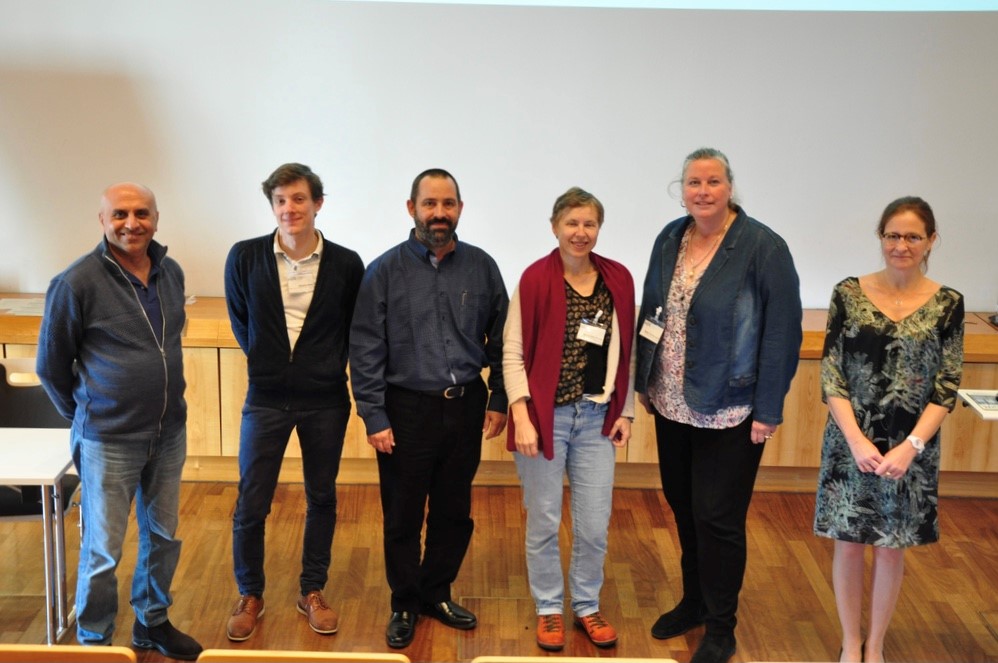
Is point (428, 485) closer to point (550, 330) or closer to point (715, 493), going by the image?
point (550, 330)

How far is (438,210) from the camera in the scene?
2992 millimetres

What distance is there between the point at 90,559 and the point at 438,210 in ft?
4.87

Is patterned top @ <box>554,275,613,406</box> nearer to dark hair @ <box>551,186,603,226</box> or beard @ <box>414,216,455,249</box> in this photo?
dark hair @ <box>551,186,603,226</box>

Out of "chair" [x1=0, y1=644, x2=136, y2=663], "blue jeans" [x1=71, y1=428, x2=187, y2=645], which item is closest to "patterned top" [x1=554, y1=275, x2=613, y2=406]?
"blue jeans" [x1=71, y1=428, x2=187, y2=645]

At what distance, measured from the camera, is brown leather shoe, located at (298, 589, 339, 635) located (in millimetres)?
3350

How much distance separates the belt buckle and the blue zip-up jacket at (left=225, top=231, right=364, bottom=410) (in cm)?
36

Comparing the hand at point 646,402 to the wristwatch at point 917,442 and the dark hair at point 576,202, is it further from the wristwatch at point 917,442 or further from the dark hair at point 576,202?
the wristwatch at point 917,442

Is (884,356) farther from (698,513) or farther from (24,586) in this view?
(24,586)

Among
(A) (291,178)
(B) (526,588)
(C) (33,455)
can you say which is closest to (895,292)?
(B) (526,588)

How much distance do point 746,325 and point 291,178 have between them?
1.45 metres

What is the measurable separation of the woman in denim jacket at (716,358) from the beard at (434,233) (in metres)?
0.66

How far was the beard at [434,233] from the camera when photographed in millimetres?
3004

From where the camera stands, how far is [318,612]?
11.1ft

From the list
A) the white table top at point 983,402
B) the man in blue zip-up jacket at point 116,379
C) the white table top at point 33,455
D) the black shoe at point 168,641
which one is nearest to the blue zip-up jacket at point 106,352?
the man in blue zip-up jacket at point 116,379
